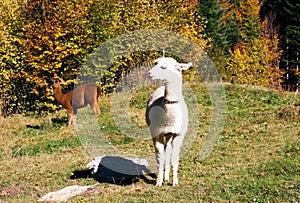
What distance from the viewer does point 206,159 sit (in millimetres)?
12195

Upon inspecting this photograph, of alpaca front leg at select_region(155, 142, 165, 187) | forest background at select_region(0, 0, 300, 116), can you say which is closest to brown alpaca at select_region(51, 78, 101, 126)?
forest background at select_region(0, 0, 300, 116)

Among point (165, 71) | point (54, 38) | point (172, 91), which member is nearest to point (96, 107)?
point (54, 38)

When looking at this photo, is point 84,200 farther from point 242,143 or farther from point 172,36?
point 172,36

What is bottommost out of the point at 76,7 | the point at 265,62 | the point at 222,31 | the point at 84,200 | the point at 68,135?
the point at 84,200

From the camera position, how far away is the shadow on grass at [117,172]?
34.4 feet

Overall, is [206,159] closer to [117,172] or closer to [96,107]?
[117,172]

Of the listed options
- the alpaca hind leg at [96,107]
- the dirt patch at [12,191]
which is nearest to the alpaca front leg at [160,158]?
the dirt patch at [12,191]

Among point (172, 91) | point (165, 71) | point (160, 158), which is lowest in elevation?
point (160, 158)

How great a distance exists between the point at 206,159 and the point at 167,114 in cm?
378

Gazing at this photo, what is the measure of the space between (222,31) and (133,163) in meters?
45.4

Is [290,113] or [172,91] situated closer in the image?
[172,91]

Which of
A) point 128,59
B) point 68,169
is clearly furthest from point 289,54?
point 68,169

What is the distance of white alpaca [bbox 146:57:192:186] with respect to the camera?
28.0 feet

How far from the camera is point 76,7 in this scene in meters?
24.1
